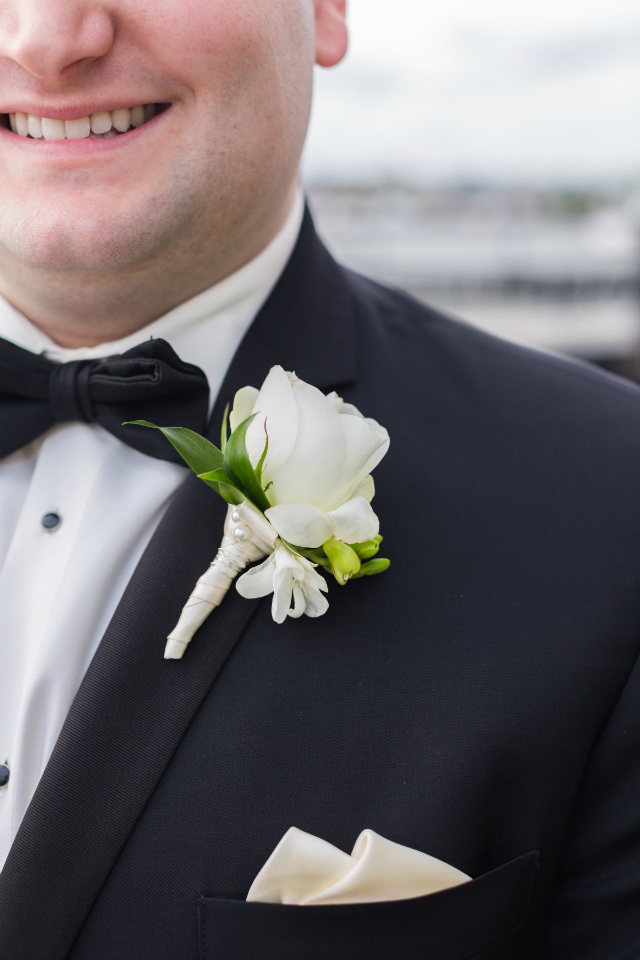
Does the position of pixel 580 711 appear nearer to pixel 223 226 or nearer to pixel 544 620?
pixel 544 620

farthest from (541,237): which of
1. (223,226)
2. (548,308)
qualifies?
(223,226)

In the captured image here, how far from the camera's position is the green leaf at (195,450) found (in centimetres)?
92

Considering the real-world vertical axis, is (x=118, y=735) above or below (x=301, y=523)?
below

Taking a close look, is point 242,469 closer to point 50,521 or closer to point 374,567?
point 374,567

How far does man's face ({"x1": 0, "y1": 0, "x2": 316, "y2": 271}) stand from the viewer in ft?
3.27

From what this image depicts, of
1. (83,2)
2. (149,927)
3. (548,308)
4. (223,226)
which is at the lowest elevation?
(548,308)

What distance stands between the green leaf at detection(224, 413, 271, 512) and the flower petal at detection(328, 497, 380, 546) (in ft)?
0.30

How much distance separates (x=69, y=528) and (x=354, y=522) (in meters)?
0.50

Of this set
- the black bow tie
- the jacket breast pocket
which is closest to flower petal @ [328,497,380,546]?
the black bow tie

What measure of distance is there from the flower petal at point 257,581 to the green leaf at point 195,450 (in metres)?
0.13

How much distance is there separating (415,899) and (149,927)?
12.7 inches

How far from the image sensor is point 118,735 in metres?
Result: 0.97

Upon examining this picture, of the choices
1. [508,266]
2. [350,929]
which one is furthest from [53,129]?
[508,266]

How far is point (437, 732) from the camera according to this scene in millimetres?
1015
